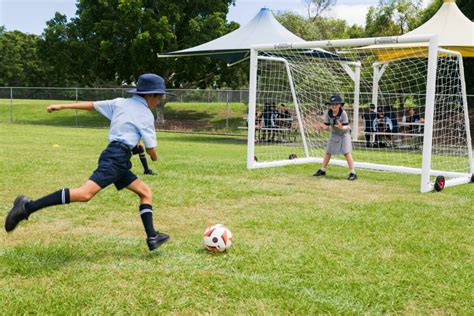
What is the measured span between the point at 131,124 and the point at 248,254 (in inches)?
62.3

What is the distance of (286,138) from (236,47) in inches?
149

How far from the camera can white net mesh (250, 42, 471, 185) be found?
1372cm

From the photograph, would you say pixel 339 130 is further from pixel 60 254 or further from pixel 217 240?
pixel 60 254

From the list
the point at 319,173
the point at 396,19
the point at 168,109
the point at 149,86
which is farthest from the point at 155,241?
the point at 396,19

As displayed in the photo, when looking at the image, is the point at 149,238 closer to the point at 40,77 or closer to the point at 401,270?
the point at 401,270

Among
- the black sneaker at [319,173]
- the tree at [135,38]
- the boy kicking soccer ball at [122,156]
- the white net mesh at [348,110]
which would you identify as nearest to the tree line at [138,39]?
the tree at [135,38]

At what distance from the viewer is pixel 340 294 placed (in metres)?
3.69

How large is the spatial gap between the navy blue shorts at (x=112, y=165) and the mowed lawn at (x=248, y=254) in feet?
2.27

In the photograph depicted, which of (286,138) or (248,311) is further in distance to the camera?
(286,138)

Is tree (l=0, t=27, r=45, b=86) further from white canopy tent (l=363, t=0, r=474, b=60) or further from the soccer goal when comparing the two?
white canopy tent (l=363, t=0, r=474, b=60)

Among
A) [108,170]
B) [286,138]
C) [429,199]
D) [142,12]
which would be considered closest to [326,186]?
[429,199]

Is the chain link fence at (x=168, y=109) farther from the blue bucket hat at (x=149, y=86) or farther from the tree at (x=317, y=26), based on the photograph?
the blue bucket hat at (x=149, y=86)

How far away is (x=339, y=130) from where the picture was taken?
9711 millimetres

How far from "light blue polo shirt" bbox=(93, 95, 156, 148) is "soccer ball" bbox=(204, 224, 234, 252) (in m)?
0.97
